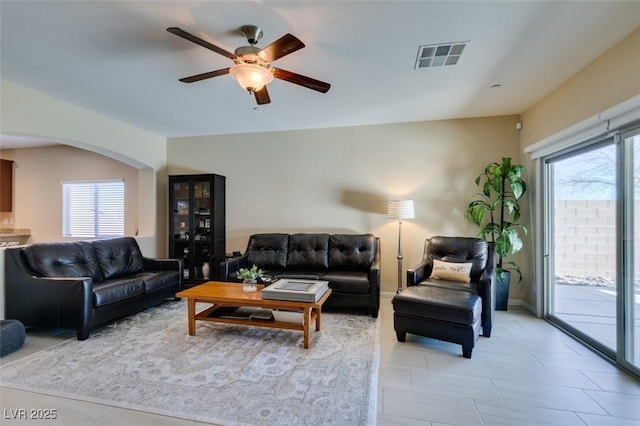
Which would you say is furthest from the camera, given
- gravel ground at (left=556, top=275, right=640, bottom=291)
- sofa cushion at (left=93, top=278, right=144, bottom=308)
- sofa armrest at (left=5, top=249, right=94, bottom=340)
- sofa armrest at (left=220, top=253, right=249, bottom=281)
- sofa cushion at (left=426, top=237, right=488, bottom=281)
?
sofa armrest at (left=220, top=253, right=249, bottom=281)

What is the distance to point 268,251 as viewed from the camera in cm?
427

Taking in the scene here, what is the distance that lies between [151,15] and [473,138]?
402 centimetres

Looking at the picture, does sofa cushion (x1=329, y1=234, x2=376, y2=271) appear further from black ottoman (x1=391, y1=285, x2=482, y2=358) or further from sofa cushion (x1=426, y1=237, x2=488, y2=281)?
black ottoman (x1=391, y1=285, x2=482, y2=358)

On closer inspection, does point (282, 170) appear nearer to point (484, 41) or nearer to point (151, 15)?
point (151, 15)

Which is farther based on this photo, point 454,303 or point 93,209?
point 93,209

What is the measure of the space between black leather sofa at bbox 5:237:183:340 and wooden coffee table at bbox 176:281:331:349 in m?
0.86

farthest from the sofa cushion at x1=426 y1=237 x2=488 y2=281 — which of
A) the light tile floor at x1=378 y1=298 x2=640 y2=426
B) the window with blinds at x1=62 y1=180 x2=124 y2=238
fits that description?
the window with blinds at x1=62 y1=180 x2=124 y2=238

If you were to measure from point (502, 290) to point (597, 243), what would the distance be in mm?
1207

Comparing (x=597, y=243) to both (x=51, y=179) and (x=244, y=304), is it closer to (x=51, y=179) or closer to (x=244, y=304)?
(x=244, y=304)

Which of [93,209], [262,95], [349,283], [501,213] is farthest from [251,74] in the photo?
[93,209]

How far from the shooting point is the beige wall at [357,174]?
4.15 meters

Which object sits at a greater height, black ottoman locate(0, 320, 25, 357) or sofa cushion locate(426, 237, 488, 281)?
sofa cushion locate(426, 237, 488, 281)

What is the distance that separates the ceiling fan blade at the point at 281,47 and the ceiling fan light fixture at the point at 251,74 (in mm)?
93

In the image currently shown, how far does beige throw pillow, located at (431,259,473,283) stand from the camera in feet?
10.9
